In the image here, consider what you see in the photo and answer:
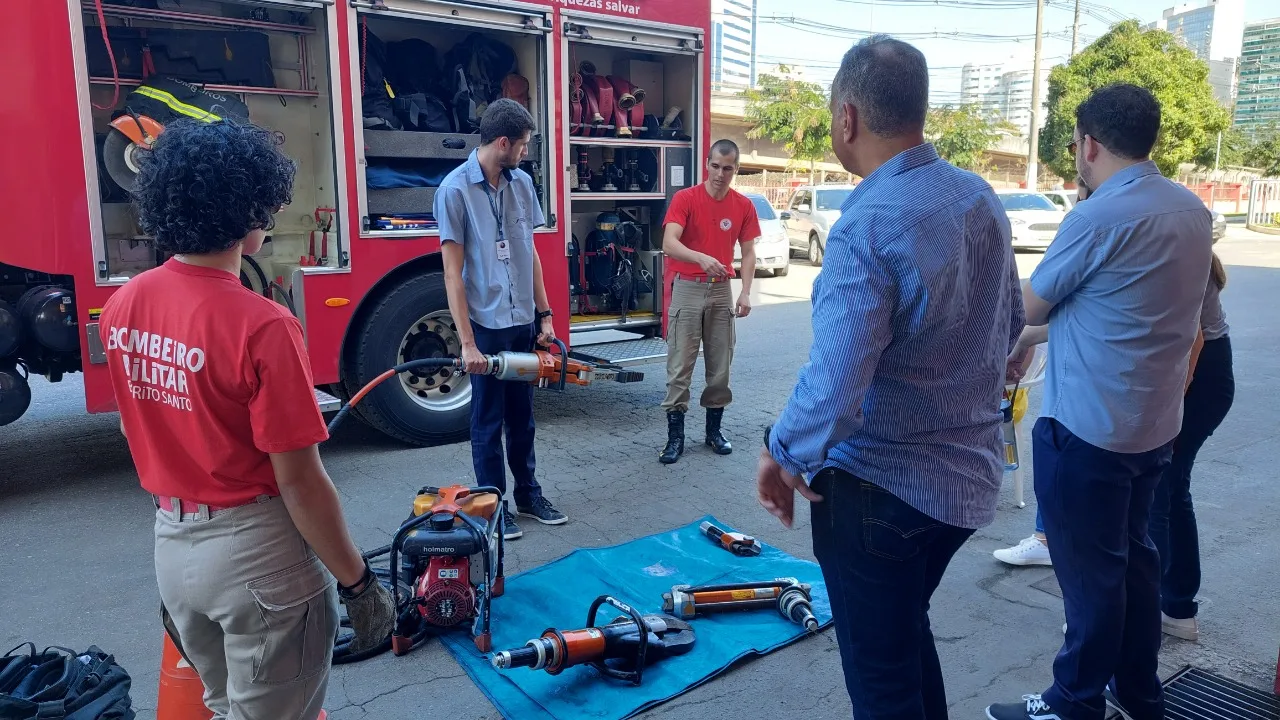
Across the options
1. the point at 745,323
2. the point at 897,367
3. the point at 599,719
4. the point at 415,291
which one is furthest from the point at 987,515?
the point at 745,323

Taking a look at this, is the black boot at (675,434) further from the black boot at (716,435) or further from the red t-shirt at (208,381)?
the red t-shirt at (208,381)

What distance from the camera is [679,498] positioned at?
5.24 meters

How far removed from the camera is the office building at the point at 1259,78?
5850 centimetres

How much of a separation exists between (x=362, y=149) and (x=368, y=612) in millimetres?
4227

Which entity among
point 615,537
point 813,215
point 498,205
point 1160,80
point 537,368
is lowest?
point 615,537

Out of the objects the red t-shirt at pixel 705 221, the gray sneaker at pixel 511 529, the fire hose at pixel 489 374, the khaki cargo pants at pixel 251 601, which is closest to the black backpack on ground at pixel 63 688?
the khaki cargo pants at pixel 251 601

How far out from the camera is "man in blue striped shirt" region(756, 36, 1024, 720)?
193 centimetres

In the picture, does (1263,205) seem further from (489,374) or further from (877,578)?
(877,578)

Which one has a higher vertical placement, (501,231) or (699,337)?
(501,231)

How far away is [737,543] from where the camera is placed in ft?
14.5

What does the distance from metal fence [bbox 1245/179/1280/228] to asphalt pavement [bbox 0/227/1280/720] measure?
99.4ft

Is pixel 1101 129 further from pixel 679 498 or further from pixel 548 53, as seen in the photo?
pixel 548 53

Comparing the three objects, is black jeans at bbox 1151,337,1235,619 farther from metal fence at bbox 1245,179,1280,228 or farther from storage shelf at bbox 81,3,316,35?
metal fence at bbox 1245,179,1280,228

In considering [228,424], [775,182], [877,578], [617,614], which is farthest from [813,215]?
[775,182]
